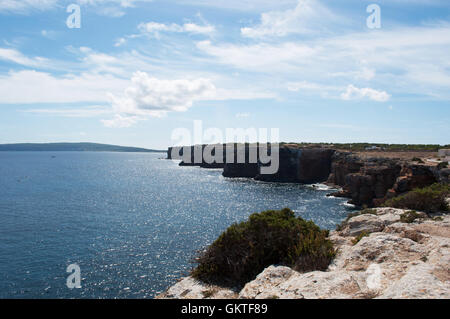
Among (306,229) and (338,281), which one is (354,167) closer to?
(306,229)

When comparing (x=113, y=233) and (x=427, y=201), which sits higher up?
(x=427, y=201)

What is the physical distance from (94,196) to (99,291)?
149ft

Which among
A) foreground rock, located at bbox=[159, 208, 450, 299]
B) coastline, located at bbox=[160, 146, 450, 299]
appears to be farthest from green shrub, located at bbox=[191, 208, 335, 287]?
foreground rock, located at bbox=[159, 208, 450, 299]

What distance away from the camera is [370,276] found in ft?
31.6

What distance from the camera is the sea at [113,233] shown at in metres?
24.6

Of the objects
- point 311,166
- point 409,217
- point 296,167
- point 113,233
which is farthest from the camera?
point 296,167

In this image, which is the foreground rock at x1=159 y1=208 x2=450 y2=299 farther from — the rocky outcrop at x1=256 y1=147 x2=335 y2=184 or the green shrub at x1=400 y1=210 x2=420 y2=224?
the rocky outcrop at x1=256 y1=147 x2=335 y2=184

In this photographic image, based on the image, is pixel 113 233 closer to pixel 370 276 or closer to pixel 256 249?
pixel 256 249

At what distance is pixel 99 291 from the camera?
23.2 m

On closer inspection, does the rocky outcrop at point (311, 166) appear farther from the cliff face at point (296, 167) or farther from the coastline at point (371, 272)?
the coastline at point (371, 272)

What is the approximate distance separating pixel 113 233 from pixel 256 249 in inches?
1117

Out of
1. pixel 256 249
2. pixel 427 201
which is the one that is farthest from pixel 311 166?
pixel 256 249

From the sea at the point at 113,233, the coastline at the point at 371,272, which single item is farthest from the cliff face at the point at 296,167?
the coastline at the point at 371,272

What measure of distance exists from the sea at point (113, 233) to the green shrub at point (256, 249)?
2.40 meters
